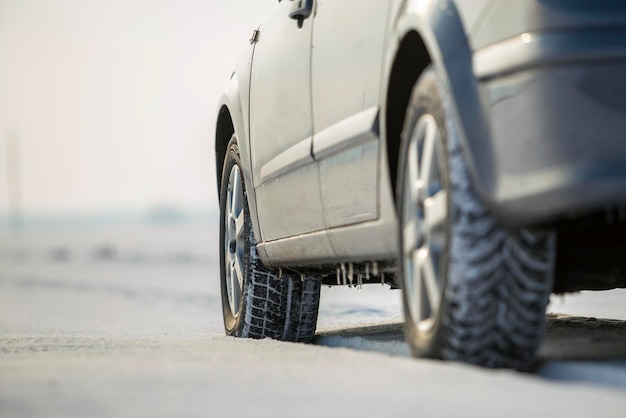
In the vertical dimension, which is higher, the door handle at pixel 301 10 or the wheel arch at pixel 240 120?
the door handle at pixel 301 10

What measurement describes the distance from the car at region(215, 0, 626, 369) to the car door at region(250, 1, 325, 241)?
18mm

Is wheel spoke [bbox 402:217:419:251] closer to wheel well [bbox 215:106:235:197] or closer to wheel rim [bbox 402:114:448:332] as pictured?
wheel rim [bbox 402:114:448:332]

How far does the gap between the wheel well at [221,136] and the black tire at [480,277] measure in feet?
10.3

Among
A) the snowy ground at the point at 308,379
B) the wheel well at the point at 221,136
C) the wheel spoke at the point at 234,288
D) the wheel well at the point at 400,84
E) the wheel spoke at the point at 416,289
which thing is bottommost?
the snowy ground at the point at 308,379

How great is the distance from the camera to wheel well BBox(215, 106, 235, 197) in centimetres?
660

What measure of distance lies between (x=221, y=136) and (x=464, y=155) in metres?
3.43

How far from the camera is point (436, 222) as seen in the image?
3.55 metres

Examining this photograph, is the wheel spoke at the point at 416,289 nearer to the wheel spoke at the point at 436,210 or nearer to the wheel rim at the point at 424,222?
the wheel rim at the point at 424,222

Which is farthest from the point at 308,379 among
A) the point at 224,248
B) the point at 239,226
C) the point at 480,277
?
the point at 224,248

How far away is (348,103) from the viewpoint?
439 centimetres

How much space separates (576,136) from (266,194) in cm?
259

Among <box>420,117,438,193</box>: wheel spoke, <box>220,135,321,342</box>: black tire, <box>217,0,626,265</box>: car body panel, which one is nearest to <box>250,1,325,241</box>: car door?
<box>220,135,321,342</box>: black tire

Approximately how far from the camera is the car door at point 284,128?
4.92 m

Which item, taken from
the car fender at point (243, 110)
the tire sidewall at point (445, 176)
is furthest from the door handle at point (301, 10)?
the tire sidewall at point (445, 176)
